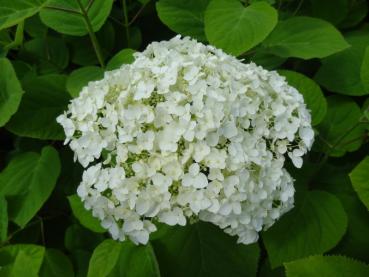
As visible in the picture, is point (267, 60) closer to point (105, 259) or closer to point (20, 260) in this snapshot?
point (105, 259)

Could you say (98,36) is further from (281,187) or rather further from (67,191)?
(281,187)

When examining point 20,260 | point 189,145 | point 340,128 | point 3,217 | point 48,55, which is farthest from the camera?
point 48,55

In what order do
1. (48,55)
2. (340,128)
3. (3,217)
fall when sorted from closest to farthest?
(3,217) → (340,128) → (48,55)

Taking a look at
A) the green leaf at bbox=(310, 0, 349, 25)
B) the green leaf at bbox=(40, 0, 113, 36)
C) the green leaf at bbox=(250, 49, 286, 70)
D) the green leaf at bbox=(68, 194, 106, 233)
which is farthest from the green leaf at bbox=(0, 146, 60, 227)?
the green leaf at bbox=(310, 0, 349, 25)

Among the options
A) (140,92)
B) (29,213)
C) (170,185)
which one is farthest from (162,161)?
(29,213)

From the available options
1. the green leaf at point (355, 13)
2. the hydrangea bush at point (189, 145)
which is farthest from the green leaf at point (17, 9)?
the green leaf at point (355, 13)

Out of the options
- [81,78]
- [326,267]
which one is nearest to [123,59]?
[81,78]
